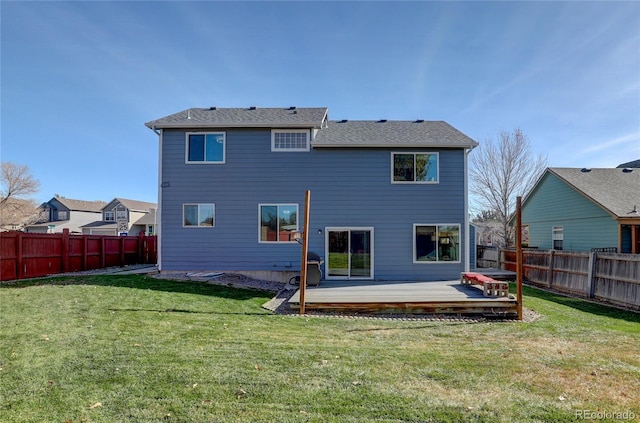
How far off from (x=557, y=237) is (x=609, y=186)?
3.32 metres

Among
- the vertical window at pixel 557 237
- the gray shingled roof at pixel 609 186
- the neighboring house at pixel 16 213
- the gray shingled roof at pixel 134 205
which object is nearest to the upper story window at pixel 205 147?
the gray shingled roof at pixel 609 186

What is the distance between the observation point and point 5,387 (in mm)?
3395

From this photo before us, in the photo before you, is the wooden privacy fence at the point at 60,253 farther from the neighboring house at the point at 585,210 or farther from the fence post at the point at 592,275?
the neighboring house at the point at 585,210

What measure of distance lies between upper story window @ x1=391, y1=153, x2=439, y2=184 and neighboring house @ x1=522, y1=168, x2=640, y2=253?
841 cm

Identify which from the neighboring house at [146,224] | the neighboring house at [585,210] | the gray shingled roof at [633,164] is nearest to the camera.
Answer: the neighboring house at [585,210]

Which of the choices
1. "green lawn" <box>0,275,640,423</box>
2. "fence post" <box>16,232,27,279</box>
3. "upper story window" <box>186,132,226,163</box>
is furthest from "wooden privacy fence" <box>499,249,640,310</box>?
"fence post" <box>16,232,27,279</box>

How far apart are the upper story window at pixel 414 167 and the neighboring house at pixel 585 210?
841cm

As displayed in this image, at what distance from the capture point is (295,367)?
4.16 metres

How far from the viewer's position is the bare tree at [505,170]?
2153cm

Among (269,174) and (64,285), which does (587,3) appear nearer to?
(269,174)

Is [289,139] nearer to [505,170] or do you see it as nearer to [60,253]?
[60,253]

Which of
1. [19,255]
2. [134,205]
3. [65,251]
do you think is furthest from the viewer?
[134,205]

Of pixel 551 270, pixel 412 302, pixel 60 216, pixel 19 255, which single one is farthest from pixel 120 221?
pixel 551 270

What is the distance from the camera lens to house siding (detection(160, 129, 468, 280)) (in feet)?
39.9
